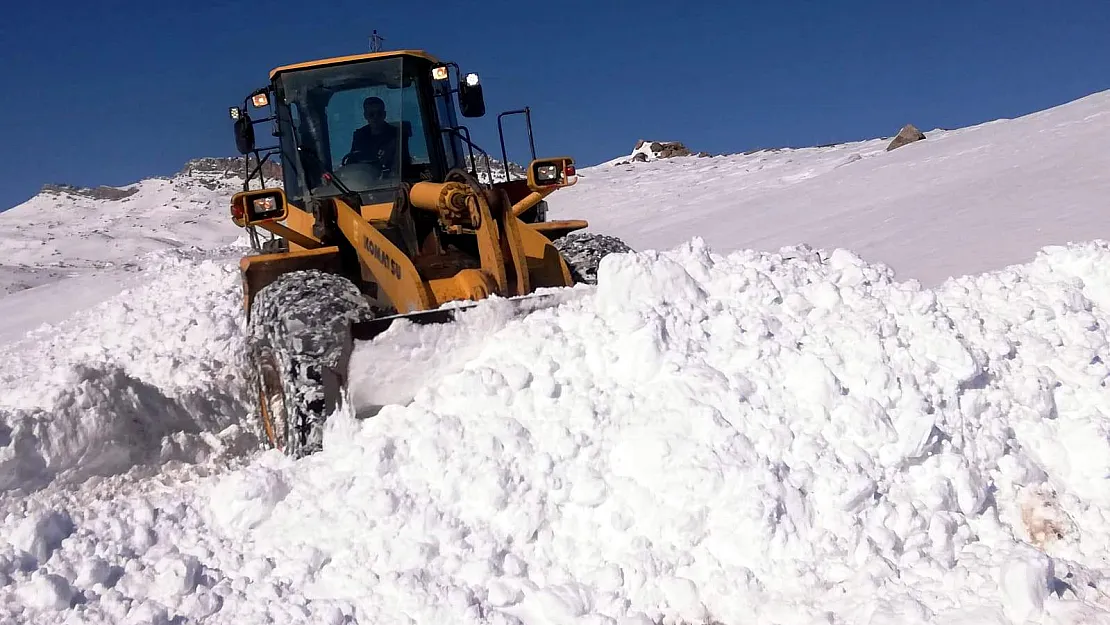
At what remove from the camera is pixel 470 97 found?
589 centimetres

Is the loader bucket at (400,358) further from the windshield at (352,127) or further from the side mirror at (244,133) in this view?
the side mirror at (244,133)

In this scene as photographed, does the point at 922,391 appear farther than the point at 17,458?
No

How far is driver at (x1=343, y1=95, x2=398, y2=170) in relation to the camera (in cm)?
559

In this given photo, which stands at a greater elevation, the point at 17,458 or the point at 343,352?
the point at 343,352

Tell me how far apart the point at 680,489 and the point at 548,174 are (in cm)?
244

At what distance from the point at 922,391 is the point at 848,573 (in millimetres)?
864

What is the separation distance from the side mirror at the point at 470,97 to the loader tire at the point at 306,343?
1.87m

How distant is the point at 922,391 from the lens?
11.3 feet

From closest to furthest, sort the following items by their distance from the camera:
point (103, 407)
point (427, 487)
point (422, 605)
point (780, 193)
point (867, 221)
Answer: point (422, 605) < point (427, 487) < point (103, 407) < point (867, 221) < point (780, 193)

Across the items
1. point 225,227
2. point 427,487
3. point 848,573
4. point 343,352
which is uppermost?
point 225,227

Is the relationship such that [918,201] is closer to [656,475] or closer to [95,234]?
[656,475]

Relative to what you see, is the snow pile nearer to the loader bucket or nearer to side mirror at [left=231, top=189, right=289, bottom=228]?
side mirror at [left=231, top=189, right=289, bottom=228]

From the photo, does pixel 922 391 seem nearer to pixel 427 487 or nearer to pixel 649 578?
pixel 649 578

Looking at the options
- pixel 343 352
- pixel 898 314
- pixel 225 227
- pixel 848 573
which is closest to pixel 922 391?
pixel 898 314
